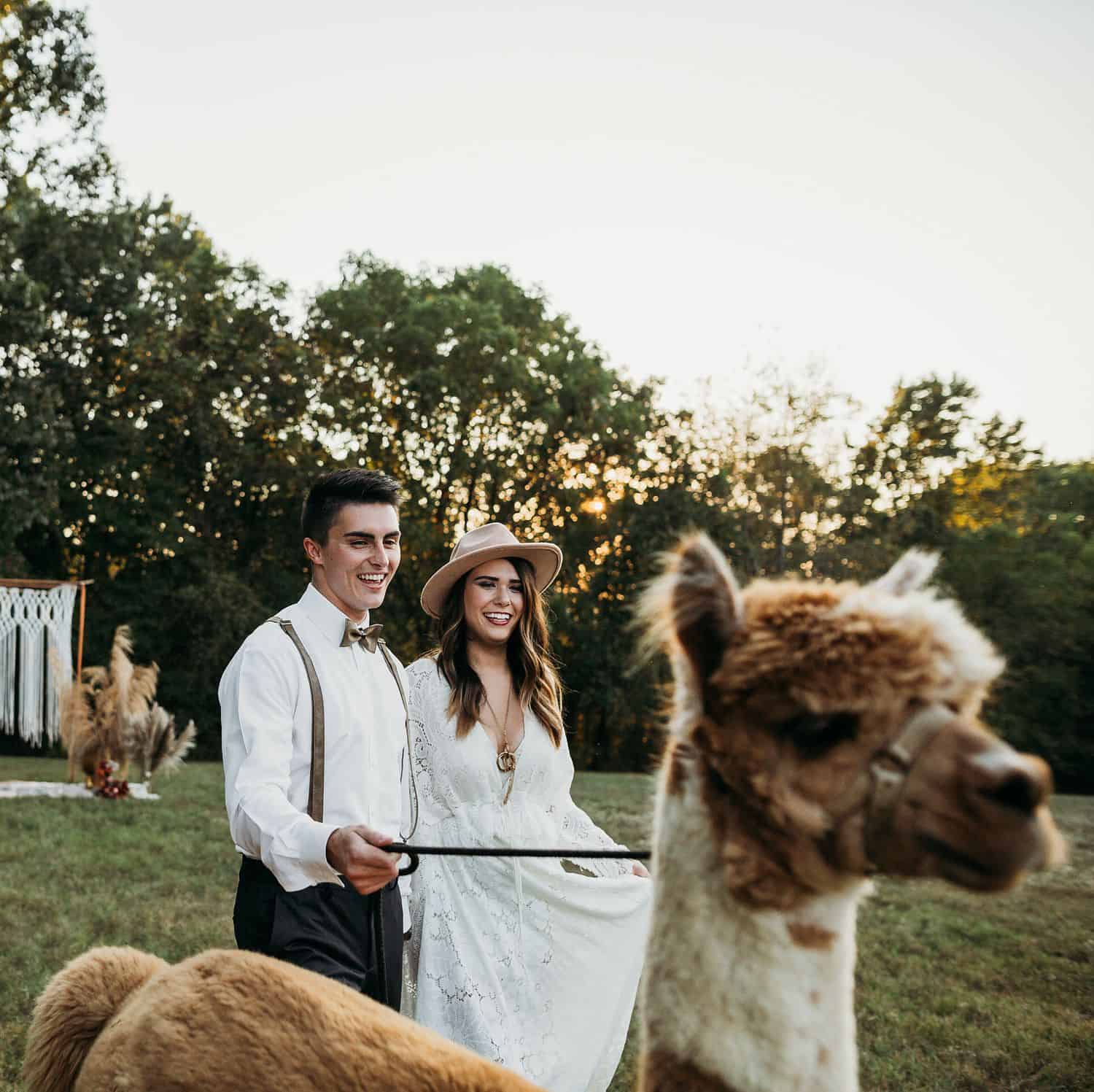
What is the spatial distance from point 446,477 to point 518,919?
2583 cm

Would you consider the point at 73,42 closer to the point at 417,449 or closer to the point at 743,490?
the point at 417,449

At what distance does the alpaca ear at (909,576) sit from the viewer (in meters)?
1.61

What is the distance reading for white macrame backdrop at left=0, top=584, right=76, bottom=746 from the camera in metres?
17.4

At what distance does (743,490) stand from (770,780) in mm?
27673

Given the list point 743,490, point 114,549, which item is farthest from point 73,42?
point 743,490

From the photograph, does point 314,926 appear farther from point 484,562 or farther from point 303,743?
point 484,562

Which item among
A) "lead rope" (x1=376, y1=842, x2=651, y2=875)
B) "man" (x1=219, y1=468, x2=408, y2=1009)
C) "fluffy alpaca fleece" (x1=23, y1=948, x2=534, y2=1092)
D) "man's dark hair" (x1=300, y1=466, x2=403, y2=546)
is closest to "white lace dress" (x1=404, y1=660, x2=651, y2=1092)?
"man" (x1=219, y1=468, x2=408, y2=1009)

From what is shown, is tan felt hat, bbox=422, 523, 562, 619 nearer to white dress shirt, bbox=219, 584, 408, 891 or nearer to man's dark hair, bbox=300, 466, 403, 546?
man's dark hair, bbox=300, 466, 403, 546

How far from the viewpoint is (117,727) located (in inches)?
618

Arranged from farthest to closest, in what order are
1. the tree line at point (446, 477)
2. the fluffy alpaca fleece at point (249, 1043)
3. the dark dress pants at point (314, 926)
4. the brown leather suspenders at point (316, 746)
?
1. the tree line at point (446, 477)
2. the brown leather suspenders at point (316, 746)
3. the dark dress pants at point (314, 926)
4. the fluffy alpaca fleece at point (249, 1043)

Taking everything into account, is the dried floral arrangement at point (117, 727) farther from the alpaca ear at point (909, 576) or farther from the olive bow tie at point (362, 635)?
the alpaca ear at point (909, 576)

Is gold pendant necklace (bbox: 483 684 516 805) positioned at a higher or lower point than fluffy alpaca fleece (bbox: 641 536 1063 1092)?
lower

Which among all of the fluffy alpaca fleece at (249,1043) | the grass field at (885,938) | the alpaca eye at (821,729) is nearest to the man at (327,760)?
the fluffy alpaca fleece at (249,1043)

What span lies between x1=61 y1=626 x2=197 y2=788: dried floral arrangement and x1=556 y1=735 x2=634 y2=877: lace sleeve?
12.8 m
